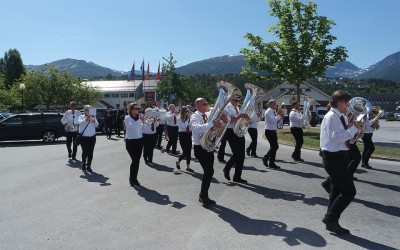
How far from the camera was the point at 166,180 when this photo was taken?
920cm

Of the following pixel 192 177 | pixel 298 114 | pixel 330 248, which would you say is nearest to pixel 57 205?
pixel 192 177

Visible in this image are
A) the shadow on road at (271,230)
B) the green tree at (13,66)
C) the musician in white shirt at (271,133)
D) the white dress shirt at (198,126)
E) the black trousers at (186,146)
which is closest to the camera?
the shadow on road at (271,230)

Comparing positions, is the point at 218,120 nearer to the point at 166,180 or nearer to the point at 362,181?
the point at 166,180

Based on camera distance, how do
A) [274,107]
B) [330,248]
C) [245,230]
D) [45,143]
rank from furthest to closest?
1. [45,143]
2. [274,107]
3. [245,230]
4. [330,248]

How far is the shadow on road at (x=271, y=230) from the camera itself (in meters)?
4.99

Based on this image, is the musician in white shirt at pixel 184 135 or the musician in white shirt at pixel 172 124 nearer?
the musician in white shirt at pixel 184 135

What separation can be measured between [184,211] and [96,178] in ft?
12.9

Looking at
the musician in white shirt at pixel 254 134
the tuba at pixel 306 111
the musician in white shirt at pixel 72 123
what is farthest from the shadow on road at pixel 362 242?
the musician in white shirt at pixel 72 123

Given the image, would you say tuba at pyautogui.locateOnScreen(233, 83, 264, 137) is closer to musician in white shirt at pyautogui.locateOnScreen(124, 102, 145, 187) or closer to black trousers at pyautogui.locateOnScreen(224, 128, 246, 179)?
black trousers at pyautogui.locateOnScreen(224, 128, 246, 179)

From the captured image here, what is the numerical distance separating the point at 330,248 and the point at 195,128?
3.12 metres

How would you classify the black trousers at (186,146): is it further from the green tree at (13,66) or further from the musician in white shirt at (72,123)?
the green tree at (13,66)

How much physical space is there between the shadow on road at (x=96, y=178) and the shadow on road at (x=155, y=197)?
1.16 m

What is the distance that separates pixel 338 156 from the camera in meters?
5.31

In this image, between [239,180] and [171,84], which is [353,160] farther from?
[171,84]
